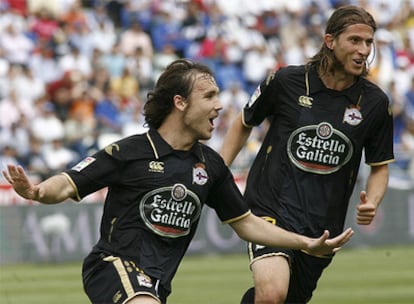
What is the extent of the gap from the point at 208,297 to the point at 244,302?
507 centimetres

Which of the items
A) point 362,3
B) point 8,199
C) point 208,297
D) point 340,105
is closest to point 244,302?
point 340,105

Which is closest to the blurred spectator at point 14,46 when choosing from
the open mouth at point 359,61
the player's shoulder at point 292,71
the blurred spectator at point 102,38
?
the blurred spectator at point 102,38

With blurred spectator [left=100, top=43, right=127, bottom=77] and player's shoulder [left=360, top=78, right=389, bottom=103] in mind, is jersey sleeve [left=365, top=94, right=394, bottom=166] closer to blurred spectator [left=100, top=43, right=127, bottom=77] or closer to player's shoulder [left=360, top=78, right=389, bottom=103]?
player's shoulder [left=360, top=78, right=389, bottom=103]

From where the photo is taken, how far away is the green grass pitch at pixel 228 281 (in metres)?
13.8

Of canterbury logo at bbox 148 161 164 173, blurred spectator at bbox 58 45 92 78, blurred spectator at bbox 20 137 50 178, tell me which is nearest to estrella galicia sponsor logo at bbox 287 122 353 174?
canterbury logo at bbox 148 161 164 173

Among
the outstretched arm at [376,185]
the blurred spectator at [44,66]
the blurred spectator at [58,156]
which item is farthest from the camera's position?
the blurred spectator at [44,66]

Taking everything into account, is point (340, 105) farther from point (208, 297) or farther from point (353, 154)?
point (208, 297)

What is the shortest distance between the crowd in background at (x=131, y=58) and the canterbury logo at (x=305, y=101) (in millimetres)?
11045

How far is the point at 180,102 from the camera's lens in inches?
307

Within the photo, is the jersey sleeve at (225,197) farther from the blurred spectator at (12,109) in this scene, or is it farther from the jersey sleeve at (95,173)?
the blurred spectator at (12,109)

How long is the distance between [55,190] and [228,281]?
27.4ft

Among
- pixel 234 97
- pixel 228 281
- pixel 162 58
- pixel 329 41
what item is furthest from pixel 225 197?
pixel 162 58

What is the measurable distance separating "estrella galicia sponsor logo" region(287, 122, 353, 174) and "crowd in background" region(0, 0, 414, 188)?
11.1 m

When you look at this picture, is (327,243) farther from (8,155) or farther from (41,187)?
(8,155)
